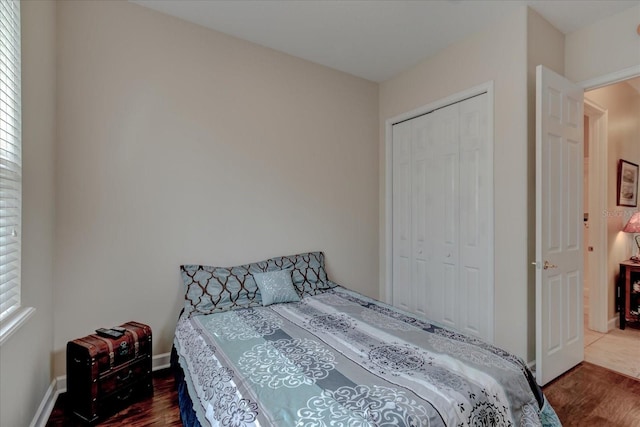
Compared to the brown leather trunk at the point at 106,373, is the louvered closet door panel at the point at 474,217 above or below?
above

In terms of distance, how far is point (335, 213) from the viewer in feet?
11.1

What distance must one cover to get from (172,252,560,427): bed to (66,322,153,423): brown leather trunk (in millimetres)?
233

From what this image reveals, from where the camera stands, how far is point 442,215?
300 cm

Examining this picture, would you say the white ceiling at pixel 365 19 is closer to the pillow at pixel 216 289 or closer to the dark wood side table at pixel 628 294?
the pillow at pixel 216 289

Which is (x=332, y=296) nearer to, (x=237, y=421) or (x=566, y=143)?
(x=237, y=421)

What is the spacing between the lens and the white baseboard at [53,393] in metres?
1.78

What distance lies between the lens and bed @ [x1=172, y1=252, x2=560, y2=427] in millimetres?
1170

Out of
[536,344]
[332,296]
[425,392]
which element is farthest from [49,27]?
[536,344]

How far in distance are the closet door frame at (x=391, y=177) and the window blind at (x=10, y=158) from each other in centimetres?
299

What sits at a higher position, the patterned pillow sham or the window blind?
the window blind

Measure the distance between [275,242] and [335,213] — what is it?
0.76 meters

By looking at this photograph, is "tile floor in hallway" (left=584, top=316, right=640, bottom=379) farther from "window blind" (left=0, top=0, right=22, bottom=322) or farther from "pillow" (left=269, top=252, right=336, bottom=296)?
"window blind" (left=0, top=0, right=22, bottom=322)

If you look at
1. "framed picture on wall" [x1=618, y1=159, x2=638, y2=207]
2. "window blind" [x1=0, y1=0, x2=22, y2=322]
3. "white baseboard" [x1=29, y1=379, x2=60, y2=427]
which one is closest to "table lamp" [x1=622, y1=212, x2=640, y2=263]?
"framed picture on wall" [x1=618, y1=159, x2=638, y2=207]

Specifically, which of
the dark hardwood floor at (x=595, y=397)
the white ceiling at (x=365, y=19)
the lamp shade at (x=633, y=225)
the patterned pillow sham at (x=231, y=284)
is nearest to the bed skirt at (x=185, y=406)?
the patterned pillow sham at (x=231, y=284)
